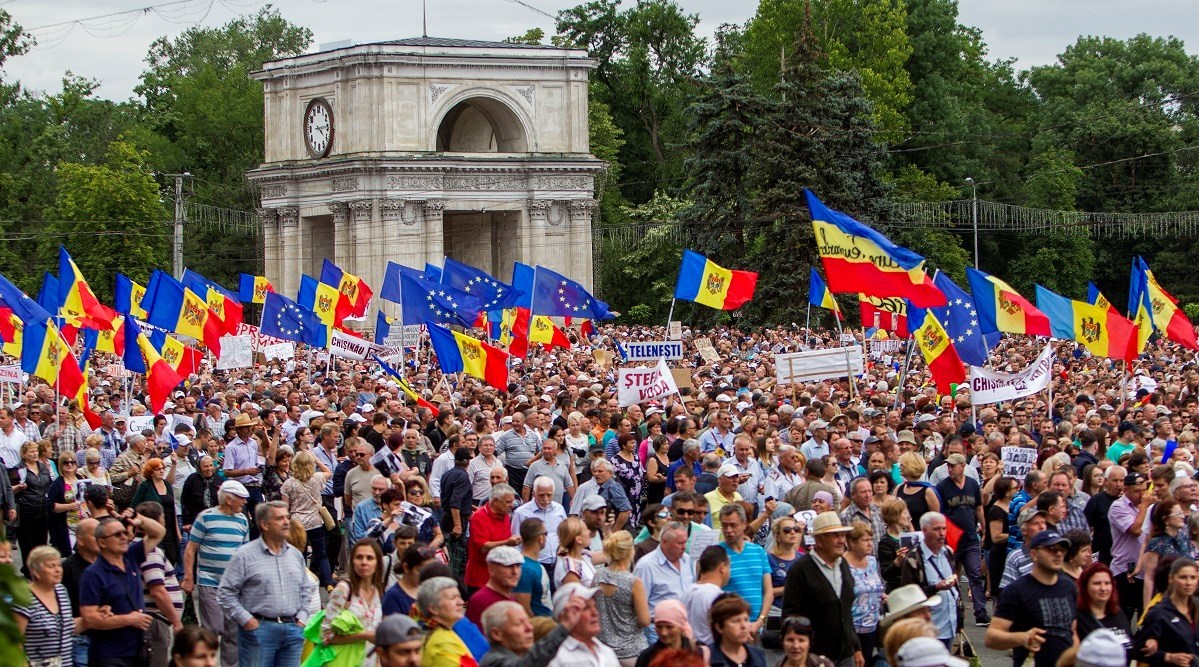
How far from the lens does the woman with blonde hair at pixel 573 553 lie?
11852mm

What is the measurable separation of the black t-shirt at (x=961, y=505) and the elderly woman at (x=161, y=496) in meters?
6.14

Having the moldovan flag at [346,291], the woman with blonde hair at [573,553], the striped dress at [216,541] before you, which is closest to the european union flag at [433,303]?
the moldovan flag at [346,291]

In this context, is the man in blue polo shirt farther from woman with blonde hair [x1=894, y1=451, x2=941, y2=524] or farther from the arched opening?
the arched opening

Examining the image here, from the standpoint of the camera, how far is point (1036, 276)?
241 ft

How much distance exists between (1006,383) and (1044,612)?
487 inches

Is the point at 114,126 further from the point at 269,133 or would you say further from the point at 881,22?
the point at 881,22

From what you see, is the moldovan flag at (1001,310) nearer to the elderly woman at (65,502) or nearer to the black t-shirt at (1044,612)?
the elderly woman at (65,502)

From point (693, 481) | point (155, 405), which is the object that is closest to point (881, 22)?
point (155, 405)

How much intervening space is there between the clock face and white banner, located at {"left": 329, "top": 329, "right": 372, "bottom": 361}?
3592 cm

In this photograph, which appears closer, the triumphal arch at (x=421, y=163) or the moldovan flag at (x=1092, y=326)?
the moldovan flag at (x=1092, y=326)

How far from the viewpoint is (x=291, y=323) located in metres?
37.5

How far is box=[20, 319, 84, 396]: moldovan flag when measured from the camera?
74.9ft

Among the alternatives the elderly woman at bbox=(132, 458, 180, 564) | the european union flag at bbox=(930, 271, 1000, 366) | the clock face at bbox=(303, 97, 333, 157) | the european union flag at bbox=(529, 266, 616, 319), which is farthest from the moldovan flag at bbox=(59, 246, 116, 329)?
the clock face at bbox=(303, 97, 333, 157)

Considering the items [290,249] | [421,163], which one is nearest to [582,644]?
[421,163]
